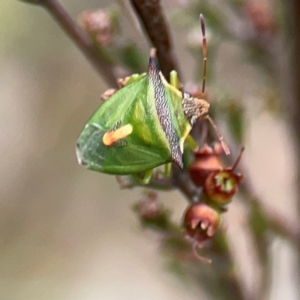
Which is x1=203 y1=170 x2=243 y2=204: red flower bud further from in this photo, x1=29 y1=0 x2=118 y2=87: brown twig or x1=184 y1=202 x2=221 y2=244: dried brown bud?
x1=29 y1=0 x2=118 y2=87: brown twig

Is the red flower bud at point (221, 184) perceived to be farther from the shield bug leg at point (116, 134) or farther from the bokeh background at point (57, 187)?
the bokeh background at point (57, 187)

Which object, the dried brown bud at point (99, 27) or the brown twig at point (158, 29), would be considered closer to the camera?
the brown twig at point (158, 29)

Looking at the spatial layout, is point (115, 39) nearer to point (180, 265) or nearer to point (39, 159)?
point (180, 265)

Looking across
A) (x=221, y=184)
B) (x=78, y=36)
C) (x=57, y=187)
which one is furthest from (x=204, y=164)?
(x=57, y=187)

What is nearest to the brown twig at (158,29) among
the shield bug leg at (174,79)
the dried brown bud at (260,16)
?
the shield bug leg at (174,79)

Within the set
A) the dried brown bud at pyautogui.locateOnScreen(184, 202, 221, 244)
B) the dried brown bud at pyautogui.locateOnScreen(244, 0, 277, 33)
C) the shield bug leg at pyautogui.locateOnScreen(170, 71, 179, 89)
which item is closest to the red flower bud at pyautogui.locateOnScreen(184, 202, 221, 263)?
the dried brown bud at pyautogui.locateOnScreen(184, 202, 221, 244)

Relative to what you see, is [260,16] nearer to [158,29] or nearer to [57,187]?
[158,29]

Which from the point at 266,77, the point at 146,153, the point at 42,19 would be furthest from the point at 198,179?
the point at 42,19
